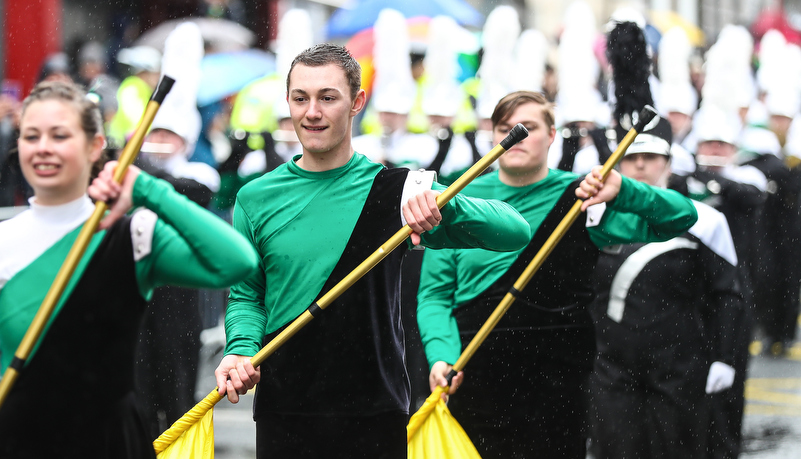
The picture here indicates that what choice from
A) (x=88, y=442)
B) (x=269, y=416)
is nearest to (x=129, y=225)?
(x=88, y=442)

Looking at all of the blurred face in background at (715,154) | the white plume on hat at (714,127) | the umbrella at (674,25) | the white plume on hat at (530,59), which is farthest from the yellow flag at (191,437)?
the umbrella at (674,25)

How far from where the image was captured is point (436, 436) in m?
4.39

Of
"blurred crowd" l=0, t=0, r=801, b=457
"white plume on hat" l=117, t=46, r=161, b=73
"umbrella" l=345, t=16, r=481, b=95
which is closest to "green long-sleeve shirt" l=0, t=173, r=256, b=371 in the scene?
"blurred crowd" l=0, t=0, r=801, b=457

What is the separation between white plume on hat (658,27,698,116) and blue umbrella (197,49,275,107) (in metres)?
4.40

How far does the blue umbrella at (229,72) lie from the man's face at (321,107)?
9.19 meters

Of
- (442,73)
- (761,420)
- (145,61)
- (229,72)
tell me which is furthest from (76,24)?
(761,420)

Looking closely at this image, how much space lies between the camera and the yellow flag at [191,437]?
12.5 ft

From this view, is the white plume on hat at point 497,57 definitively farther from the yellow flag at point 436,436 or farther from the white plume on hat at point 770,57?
the yellow flag at point 436,436

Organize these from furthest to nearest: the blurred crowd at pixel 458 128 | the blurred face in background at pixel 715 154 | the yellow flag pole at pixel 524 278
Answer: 1. the blurred face in background at pixel 715 154
2. the blurred crowd at pixel 458 128
3. the yellow flag pole at pixel 524 278

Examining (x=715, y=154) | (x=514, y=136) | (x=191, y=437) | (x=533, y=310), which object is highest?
(x=514, y=136)

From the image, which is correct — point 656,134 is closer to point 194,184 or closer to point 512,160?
point 512,160

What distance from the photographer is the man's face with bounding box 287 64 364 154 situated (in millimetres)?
3633

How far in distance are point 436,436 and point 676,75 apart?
843 cm

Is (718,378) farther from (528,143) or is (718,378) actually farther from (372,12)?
(372,12)
